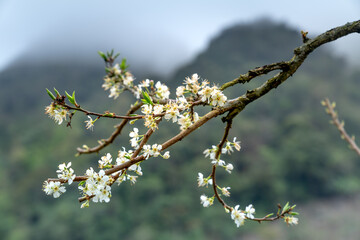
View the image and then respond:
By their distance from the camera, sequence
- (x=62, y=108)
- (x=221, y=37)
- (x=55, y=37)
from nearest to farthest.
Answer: (x=62, y=108), (x=221, y=37), (x=55, y=37)

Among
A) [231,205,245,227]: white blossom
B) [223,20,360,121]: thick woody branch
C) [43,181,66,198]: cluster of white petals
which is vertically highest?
[43,181,66,198]: cluster of white petals

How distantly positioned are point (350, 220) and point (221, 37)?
2771 centimetres

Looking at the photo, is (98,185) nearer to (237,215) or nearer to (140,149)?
(140,149)

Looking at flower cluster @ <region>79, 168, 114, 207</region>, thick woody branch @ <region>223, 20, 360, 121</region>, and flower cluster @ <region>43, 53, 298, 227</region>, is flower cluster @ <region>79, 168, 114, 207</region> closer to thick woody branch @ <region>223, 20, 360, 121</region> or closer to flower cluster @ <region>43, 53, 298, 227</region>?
flower cluster @ <region>43, 53, 298, 227</region>

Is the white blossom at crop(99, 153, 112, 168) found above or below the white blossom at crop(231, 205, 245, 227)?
above

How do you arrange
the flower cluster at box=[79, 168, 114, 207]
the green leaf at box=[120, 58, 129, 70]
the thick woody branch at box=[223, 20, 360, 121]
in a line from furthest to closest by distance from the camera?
the green leaf at box=[120, 58, 129, 70] < the thick woody branch at box=[223, 20, 360, 121] < the flower cluster at box=[79, 168, 114, 207]

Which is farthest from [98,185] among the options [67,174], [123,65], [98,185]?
[123,65]

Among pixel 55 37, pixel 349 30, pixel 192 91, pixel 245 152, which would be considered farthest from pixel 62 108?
pixel 55 37

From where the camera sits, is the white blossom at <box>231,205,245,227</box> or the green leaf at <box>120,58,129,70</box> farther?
the green leaf at <box>120,58,129,70</box>

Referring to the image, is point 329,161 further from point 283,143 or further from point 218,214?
point 218,214

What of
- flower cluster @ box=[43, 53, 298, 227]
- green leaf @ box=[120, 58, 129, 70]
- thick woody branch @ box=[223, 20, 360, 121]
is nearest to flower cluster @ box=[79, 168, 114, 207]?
flower cluster @ box=[43, 53, 298, 227]

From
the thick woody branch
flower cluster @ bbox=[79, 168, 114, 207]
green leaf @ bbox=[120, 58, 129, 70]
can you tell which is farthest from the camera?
green leaf @ bbox=[120, 58, 129, 70]

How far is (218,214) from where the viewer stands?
26.2 meters

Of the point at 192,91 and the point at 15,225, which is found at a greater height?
the point at 15,225
